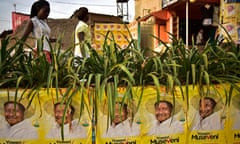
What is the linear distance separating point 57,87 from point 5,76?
0.33 m

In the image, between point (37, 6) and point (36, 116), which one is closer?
point (36, 116)

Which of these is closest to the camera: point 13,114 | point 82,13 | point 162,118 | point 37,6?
point 13,114

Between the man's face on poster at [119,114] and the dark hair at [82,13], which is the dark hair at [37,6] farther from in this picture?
the man's face on poster at [119,114]

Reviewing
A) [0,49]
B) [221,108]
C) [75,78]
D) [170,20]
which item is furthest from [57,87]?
[170,20]

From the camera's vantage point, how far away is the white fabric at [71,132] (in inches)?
84.3

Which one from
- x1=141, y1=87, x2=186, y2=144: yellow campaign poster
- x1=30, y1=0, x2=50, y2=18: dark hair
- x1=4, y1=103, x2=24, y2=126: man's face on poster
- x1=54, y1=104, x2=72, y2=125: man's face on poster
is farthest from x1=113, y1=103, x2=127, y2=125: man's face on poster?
x1=30, y1=0, x2=50, y2=18: dark hair

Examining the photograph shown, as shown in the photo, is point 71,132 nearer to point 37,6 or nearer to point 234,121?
point 234,121

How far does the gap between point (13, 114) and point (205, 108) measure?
111 centimetres

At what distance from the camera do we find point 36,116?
2119mm

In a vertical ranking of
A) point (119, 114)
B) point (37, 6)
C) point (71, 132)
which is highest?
point (37, 6)

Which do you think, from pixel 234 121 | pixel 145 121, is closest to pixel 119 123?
pixel 145 121

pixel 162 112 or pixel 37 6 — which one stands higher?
pixel 37 6

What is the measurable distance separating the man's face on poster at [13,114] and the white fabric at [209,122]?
3.31 ft

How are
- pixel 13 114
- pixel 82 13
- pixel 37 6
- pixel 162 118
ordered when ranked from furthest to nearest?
pixel 82 13 → pixel 37 6 → pixel 162 118 → pixel 13 114
